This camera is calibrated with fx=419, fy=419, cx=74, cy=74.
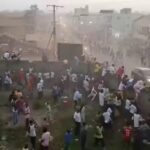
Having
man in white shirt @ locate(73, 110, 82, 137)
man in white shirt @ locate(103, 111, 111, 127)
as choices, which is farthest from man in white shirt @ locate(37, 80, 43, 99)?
man in white shirt @ locate(103, 111, 111, 127)

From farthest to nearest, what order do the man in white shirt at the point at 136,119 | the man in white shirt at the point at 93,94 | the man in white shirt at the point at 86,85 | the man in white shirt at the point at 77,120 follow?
the man in white shirt at the point at 86,85 → the man in white shirt at the point at 93,94 → the man in white shirt at the point at 77,120 → the man in white shirt at the point at 136,119

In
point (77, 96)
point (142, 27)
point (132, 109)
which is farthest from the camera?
point (142, 27)

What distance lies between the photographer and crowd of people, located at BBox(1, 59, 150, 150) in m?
18.5

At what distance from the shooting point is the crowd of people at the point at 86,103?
18453mm

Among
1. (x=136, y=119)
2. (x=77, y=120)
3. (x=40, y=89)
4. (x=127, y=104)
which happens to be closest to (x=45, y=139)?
(x=77, y=120)

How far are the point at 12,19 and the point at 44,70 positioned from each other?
3807 cm

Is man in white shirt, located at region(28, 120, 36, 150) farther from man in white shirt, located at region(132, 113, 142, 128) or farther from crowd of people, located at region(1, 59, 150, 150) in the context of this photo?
man in white shirt, located at region(132, 113, 142, 128)

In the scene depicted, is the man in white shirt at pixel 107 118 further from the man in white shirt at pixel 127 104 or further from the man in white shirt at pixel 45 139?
the man in white shirt at pixel 45 139

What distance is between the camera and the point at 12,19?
223 feet

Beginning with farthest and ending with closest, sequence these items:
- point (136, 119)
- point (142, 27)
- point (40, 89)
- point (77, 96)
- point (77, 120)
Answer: point (142, 27) → point (40, 89) → point (77, 96) → point (77, 120) → point (136, 119)

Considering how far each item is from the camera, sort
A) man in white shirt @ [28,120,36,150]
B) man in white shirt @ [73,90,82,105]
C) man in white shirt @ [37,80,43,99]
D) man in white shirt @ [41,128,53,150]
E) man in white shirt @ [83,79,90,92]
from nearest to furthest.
A: man in white shirt @ [41,128,53,150]
man in white shirt @ [28,120,36,150]
man in white shirt @ [73,90,82,105]
man in white shirt @ [37,80,43,99]
man in white shirt @ [83,79,90,92]

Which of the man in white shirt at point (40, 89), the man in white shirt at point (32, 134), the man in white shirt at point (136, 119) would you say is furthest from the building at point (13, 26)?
the man in white shirt at point (32, 134)

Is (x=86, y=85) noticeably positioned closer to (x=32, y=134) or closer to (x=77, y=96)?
(x=77, y=96)

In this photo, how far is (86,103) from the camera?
25.4 m
